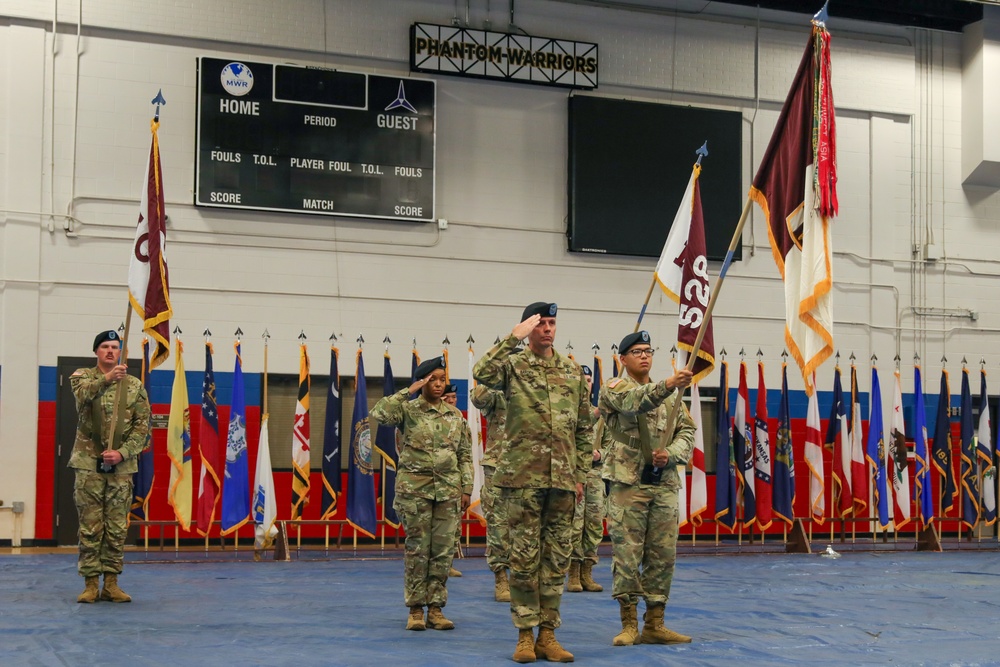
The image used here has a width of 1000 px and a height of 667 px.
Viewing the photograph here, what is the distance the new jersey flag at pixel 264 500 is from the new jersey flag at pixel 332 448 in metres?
0.71

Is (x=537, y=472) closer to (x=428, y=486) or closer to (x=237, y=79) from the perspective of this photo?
(x=428, y=486)

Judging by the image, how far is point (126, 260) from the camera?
554 inches

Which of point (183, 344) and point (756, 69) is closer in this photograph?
point (183, 344)

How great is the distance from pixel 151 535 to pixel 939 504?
10.6 m

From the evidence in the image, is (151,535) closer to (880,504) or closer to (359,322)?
(359,322)

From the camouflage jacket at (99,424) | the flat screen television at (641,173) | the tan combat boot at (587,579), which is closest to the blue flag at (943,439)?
Answer: the flat screen television at (641,173)

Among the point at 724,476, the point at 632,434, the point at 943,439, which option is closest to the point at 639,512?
the point at 632,434

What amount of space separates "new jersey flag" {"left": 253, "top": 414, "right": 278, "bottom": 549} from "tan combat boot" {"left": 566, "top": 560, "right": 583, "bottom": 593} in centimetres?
429

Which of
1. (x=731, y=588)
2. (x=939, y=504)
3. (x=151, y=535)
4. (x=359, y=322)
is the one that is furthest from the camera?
(x=939, y=504)

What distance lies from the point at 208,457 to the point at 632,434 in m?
7.14

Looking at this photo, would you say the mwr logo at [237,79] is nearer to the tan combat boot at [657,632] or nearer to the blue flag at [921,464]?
the blue flag at [921,464]

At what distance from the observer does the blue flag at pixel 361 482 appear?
13.0 metres

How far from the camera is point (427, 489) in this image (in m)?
7.56

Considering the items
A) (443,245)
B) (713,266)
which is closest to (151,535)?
(443,245)
